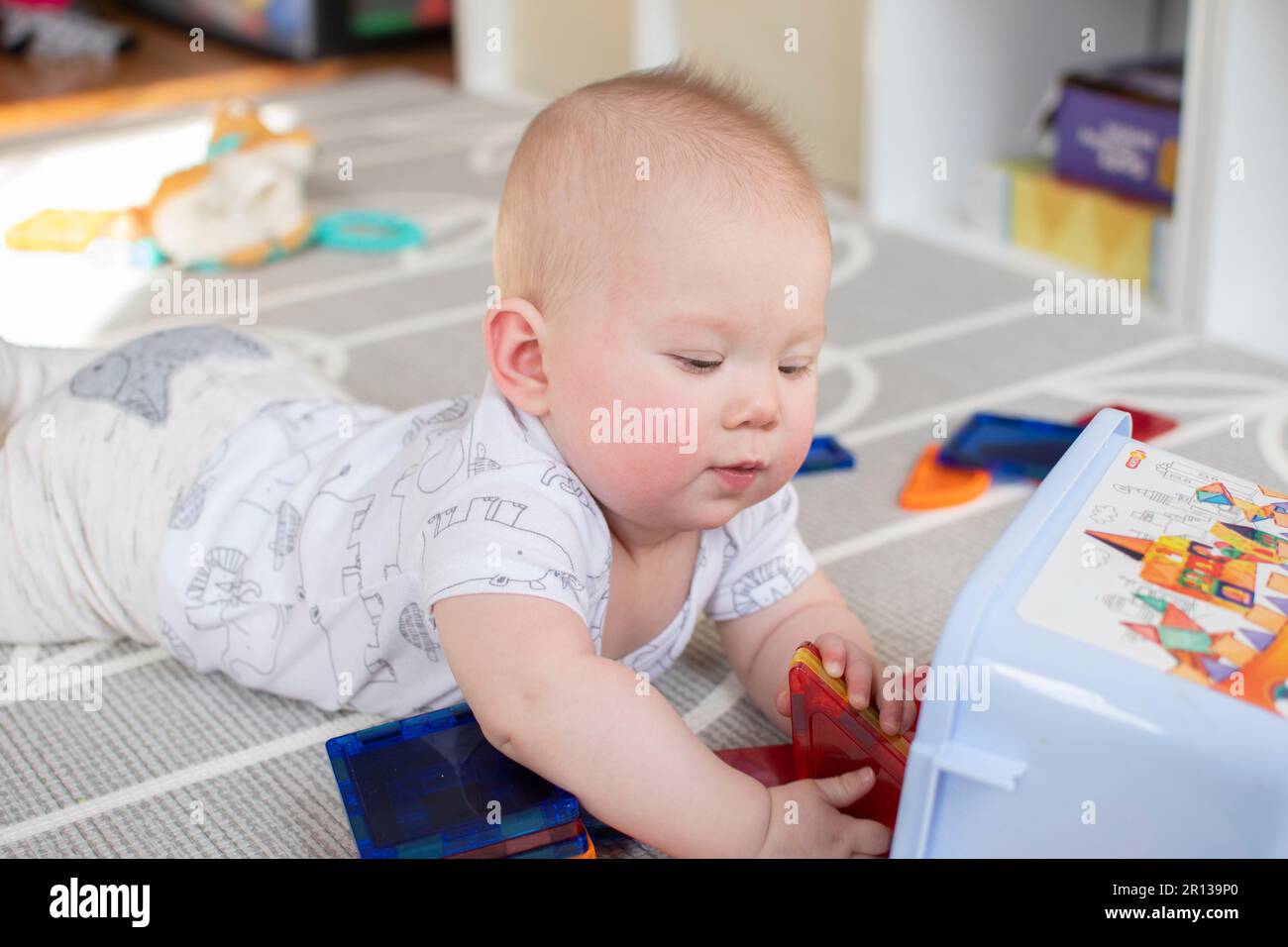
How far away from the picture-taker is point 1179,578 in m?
0.61

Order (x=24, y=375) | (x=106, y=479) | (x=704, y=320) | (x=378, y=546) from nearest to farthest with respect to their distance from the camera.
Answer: (x=704, y=320), (x=378, y=546), (x=106, y=479), (x=24, y=375)

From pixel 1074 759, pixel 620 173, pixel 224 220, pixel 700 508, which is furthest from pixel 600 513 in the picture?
pixel 224 220

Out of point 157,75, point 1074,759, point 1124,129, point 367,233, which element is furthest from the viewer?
point 157,75

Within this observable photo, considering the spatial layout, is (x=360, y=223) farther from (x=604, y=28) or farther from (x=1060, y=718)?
(x=1060, y=718)

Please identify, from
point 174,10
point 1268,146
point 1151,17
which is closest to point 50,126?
point 174,10

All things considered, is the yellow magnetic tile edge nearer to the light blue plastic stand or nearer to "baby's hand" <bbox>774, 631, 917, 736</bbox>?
"baby's hand" <bbox>774, 631, 917, 736</bbox>

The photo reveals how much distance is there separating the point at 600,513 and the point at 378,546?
0.13 metres

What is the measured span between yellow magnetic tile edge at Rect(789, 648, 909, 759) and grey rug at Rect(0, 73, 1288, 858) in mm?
106

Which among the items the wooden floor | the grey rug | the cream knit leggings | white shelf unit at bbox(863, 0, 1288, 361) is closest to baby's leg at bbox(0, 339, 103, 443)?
the cream knit leggings

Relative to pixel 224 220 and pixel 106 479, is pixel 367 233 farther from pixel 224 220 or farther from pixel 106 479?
pixel 106 479

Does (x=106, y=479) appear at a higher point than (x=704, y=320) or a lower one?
lower

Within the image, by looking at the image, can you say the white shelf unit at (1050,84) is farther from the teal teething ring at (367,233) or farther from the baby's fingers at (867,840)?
the baby's fingers at (867,840)
